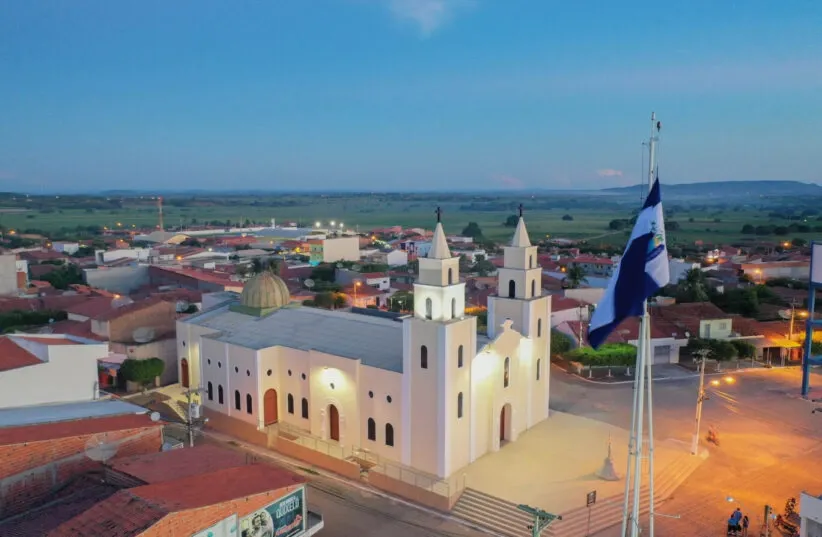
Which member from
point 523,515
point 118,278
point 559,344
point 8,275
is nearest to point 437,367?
point 523,515

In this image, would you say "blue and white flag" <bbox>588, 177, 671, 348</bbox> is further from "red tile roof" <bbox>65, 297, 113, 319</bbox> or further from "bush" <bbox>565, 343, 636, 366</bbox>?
"red tile roof" <bbox>65, 297, 113, 319</bbox>

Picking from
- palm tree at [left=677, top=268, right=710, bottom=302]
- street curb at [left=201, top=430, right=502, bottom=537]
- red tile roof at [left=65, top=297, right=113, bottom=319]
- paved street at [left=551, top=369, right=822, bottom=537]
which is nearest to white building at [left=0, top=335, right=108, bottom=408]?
street curb at [left=201, top=430, right=502, bottom=537]

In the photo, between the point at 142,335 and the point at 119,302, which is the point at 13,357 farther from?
the point at 119,302

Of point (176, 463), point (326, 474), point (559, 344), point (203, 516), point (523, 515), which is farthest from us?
point (559, 344)

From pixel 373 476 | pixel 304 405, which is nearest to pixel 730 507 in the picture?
pixel 373 476

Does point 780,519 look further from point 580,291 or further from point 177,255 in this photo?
point 177,255

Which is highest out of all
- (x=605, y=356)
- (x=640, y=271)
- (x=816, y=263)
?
(x=640, y=271)
